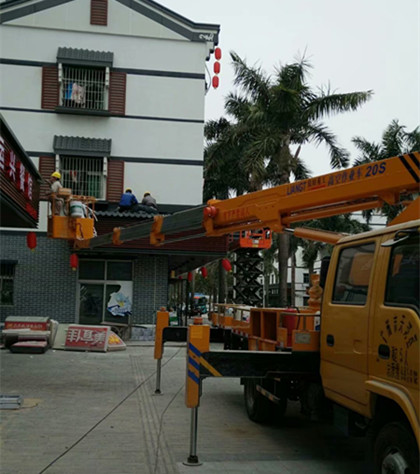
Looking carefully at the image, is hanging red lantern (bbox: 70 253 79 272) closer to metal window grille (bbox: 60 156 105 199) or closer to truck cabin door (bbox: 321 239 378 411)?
metal window grille (bbox: 60 156 105 199)

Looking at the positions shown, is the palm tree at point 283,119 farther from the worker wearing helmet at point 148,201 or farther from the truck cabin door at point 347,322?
the truck cabin door at point 347,322

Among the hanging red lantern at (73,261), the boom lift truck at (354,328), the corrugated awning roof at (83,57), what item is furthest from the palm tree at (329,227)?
the boom lift truck at (354,328)

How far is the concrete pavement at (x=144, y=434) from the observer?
237 inches

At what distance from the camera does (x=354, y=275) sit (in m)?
5.32

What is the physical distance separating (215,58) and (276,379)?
754 inches

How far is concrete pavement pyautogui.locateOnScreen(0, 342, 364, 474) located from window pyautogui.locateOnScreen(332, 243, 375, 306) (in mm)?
1959

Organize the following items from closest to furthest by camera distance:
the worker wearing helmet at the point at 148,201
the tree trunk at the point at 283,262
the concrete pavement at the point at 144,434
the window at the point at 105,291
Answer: the concrete pavement at the point at 144,434 → the worker wearing helmet at the point at 148,201 → the window at the point at 105,291 → the tree trunk at the point at 283,262

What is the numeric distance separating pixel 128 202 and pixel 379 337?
52.0ft

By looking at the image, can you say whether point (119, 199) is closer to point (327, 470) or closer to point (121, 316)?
point (121, 316)

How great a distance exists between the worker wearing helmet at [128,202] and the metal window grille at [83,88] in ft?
13.3

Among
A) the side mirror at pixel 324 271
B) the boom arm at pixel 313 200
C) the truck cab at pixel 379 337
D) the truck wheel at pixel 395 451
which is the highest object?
the boom arm at pixel 313 200

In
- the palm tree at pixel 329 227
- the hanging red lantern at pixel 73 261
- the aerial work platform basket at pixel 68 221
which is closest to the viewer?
the aerial work platform basket at pixel 68 221

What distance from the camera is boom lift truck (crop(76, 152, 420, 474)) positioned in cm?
428

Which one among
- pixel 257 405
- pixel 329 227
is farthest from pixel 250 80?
pixel 257 405
